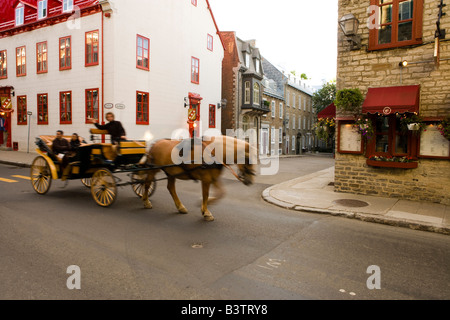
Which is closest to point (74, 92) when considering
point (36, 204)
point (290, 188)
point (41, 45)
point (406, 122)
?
point (41, 45)

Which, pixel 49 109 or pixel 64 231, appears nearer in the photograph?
pixel 64 231

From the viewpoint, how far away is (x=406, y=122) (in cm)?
818

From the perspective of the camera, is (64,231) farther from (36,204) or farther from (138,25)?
(138,25)

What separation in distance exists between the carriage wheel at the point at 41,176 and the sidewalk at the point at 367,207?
5.90 meters

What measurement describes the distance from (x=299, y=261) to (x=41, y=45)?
21.9m

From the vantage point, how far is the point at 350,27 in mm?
8844

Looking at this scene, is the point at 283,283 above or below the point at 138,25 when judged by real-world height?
below

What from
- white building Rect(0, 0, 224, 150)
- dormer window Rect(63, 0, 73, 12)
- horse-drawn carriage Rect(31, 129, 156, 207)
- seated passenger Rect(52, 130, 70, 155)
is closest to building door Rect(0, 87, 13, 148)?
white building Rect(0, 0, 224, 150)

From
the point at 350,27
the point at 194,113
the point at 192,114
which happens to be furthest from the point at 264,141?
the point at 350,27

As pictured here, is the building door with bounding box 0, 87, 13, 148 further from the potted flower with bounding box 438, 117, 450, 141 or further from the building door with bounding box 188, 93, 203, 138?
the potted flower with bounding box 438, 117, 450, 141

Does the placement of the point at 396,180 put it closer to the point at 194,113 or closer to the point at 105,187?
the point at 105,187

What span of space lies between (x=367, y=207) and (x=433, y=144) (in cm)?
269

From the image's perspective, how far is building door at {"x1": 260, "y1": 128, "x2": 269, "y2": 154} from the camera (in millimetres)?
32397
